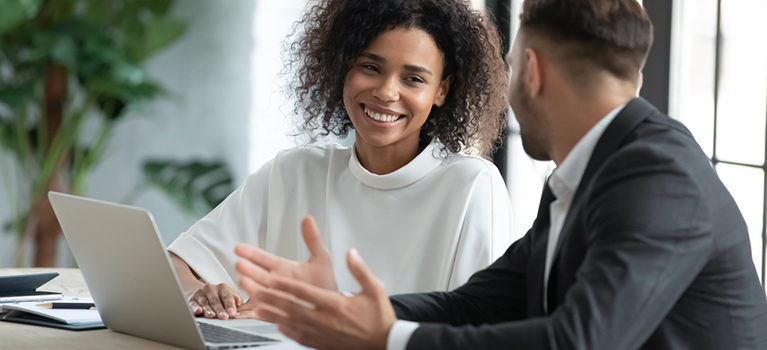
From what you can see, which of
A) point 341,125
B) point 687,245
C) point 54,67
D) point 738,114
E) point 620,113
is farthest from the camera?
point 54,67

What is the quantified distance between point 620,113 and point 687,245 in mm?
244

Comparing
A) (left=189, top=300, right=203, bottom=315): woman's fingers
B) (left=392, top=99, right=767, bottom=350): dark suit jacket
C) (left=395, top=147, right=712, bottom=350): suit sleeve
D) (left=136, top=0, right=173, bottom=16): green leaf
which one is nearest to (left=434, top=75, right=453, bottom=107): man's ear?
(left=189, top=300, right=203, bottom=315): woman's fingers

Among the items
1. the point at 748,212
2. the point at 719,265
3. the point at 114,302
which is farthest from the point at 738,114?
the point at 114,302

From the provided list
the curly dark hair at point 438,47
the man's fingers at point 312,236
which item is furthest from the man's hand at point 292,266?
the curly dark hair at point 438,47

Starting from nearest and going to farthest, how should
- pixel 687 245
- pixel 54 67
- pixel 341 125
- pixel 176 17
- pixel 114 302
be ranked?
pixel 687 245 → pixel 114 302 → pixel 341 125 → pixel 54 67 → pixel 176 17

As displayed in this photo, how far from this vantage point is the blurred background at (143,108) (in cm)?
362

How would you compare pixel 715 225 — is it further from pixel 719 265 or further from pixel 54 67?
pixel 54 67

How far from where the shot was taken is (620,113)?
1.10 m

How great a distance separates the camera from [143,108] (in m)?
3.81

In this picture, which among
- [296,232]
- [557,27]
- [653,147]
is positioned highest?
[557,27]

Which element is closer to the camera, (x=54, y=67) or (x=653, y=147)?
(x=653, y=147)

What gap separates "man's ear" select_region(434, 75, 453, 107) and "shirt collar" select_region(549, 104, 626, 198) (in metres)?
0.91

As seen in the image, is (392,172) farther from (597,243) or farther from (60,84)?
(60,84)

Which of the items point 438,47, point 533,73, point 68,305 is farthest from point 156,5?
point 533,73
